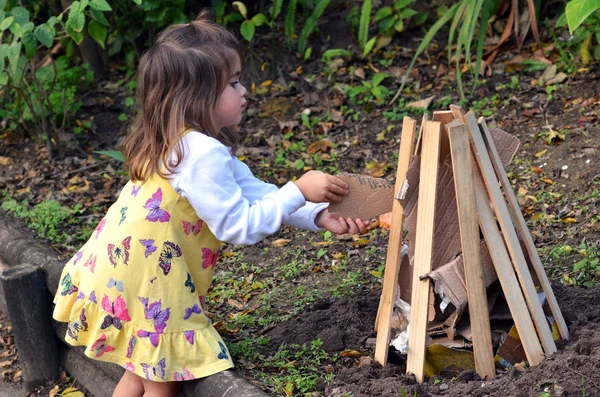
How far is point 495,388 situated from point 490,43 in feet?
11.8

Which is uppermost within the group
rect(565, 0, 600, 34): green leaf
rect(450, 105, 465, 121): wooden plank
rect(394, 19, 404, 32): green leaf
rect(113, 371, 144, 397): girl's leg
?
rect(565, 0, 600, 34): green leaf

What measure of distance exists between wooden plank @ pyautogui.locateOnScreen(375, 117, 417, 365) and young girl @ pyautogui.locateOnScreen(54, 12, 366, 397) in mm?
140

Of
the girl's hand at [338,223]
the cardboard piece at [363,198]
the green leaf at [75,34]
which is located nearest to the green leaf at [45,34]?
the green leaf at [75,34]

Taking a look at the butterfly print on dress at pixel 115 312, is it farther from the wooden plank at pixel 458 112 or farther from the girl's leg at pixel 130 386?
the wooden plank at pixel 458 112

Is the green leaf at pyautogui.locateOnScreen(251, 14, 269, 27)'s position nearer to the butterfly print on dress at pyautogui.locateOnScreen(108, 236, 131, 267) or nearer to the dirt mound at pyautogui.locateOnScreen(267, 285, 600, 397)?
the dirt mound at pyautogui.locateOnScreen(267, 285, 600, 397)

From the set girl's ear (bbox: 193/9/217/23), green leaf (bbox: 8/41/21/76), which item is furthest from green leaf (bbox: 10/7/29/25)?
girl's ear (bbox: 193/9/217/23)

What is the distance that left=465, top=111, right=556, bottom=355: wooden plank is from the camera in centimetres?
240

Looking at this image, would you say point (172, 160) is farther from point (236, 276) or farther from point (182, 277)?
point (236, 276)

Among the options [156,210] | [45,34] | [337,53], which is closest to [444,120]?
[156,210]

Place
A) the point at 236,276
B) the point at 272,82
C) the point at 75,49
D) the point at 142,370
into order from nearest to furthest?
the point at 142,370 → the point at 236,276 → the point at 272,82 → the point at 75,49

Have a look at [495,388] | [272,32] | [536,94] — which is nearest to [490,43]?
[536,94]

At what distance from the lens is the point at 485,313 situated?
7.95ft

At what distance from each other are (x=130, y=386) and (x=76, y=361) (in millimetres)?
860

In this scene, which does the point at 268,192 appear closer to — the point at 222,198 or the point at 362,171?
the point at 222,198
